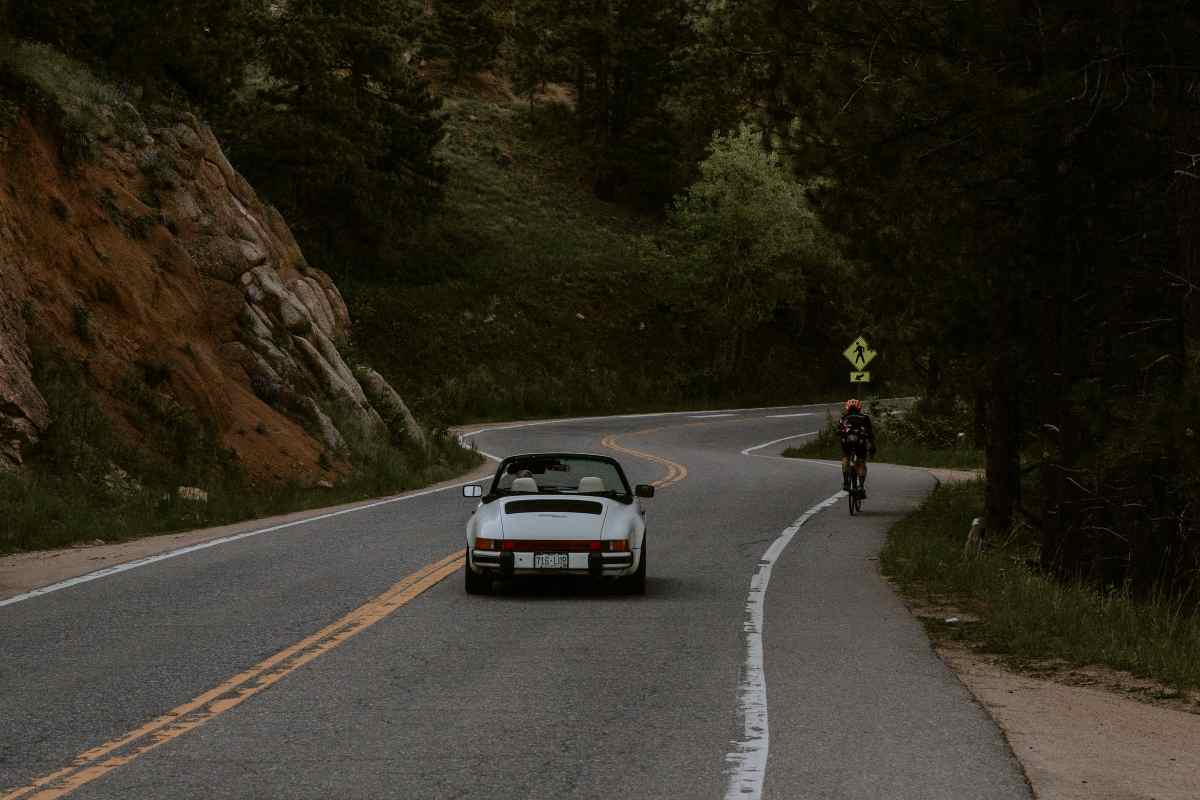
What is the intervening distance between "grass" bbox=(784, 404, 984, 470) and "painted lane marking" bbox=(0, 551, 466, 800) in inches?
1142

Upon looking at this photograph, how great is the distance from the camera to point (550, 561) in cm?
1445

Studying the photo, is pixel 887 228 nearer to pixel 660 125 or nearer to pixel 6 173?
pixel 6 173

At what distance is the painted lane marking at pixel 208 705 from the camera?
743cm

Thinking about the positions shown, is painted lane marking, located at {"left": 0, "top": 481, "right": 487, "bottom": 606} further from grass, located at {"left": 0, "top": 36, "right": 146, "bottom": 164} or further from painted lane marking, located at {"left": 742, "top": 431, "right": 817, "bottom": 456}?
painted lane marking, located at {"left": 742, "top": 431, "right": 817, "bottom": 456}

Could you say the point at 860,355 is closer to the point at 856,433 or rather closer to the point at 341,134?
the point at 856,433

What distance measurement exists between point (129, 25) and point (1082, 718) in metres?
32.1

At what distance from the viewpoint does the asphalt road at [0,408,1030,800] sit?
24.9 ft

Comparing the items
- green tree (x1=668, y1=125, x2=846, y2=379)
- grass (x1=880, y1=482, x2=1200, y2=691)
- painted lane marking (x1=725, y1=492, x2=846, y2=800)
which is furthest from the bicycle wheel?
green tree (x1=668, y1=125, x2=846, y2=379)

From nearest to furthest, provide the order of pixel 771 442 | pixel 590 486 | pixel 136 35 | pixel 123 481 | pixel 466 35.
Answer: pixel 590 486
pixel 123 481
pixel 136 35
pixel 771 442
pixel 466 35

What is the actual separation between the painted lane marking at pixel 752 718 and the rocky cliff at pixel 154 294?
1210 centimetres

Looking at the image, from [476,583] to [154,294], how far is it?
610 inches

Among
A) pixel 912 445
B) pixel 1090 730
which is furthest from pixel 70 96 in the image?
pixel 1090 730

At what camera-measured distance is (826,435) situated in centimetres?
4662

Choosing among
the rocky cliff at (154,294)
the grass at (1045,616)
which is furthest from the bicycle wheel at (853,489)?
the rocky cliff at (154,294)
